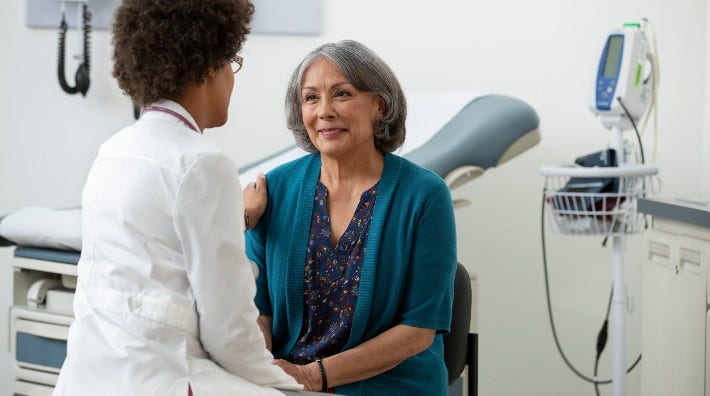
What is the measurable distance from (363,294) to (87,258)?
1.84 feet

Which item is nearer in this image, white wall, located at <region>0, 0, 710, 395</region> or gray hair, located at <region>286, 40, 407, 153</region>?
gray hair, located at <region>286, 40, 407, 153</region>

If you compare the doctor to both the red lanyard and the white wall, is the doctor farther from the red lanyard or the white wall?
the white wall

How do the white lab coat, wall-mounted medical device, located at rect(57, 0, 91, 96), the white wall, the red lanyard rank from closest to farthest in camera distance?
the white lab coat
the red lanyard
the white wall
wall-mounted medical device, located at rect(57, 0, 91, 96)

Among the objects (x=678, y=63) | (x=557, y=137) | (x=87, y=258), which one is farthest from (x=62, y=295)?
(x=678, y=63)

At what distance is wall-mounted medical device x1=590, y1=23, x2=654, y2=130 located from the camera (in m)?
2.40

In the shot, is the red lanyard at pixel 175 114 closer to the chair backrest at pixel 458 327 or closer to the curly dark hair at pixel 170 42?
the curly dark hair at pixel 170 42

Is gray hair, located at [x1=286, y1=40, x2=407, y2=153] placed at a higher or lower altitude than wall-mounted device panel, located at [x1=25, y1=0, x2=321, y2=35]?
lower

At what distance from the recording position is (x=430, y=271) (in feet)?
5.54

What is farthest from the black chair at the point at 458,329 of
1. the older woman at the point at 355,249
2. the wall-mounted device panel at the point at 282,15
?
the wall-mounted device panel at the point at 282,15

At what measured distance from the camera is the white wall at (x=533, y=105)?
9.60ft

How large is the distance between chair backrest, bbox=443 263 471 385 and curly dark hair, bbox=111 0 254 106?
785 millimetres

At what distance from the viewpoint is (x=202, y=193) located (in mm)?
1204

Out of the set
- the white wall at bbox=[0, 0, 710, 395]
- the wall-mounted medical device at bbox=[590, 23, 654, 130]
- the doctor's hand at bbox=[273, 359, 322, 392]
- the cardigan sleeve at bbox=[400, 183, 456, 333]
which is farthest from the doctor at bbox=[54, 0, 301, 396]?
the white wall at bbox=[0, 0, 710, 395]

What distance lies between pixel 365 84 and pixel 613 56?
3.13ft
